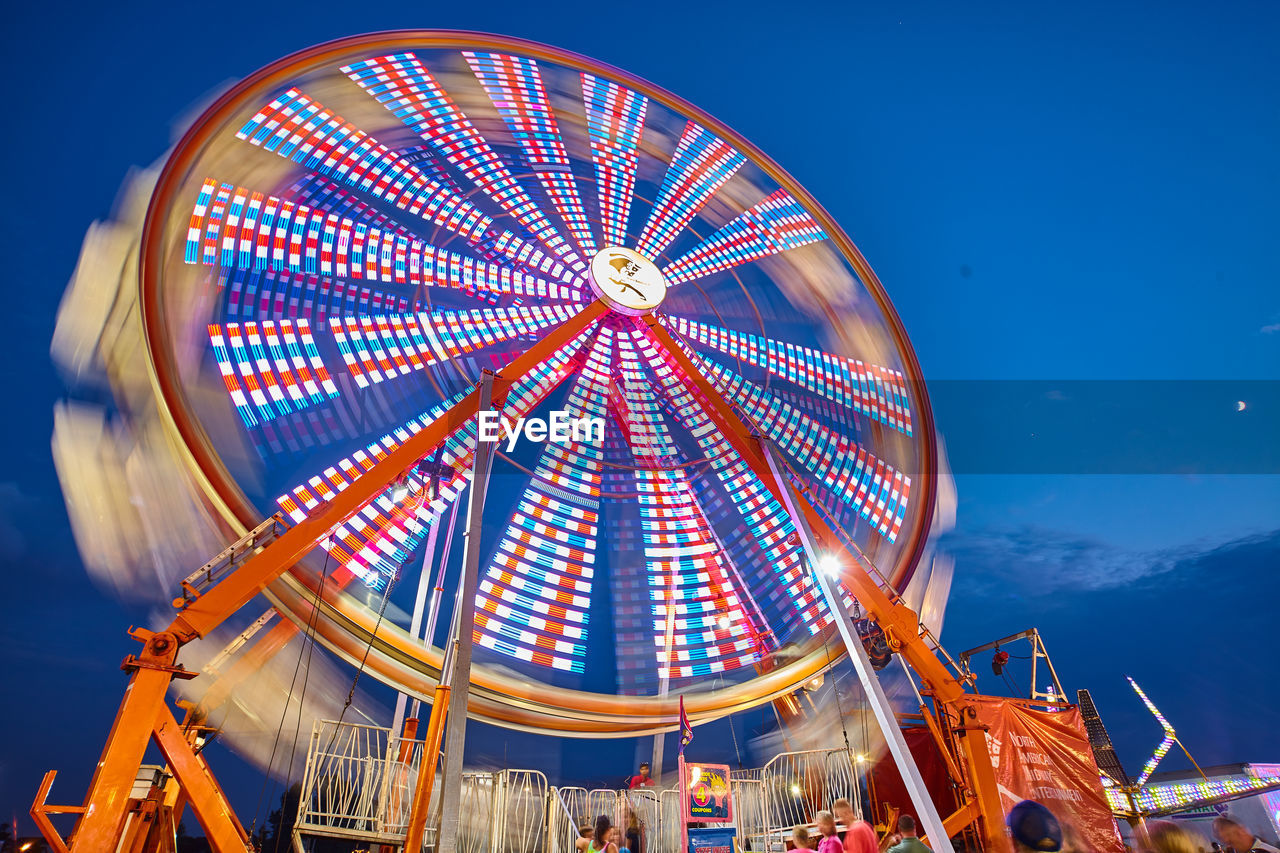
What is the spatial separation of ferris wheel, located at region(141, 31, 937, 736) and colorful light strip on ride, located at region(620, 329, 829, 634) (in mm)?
51

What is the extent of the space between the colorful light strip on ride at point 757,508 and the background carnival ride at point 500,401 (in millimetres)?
54

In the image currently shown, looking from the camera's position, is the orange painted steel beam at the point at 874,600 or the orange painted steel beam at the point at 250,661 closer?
the orange painted steel beam at the point at 250,661

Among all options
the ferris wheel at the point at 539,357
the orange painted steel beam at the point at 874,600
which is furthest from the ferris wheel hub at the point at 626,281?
the orange painted steel beam at the point at 874,600

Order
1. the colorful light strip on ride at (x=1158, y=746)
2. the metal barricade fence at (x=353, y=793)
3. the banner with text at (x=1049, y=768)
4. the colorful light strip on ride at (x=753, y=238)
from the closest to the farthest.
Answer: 1. the metal barricade fence at (x=353, y=793)
2. the banner with text at (x=1049, y=768)
3. the colorful light strip on ride at (x=753, y=238)
4. the colorful light strip on ride at (x=1158, y=746)

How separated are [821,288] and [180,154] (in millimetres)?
8560

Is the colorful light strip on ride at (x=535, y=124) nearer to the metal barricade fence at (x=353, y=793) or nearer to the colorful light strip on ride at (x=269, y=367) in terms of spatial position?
the colorful light strip on ride at (x=269, y=367)

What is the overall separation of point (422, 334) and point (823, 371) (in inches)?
244

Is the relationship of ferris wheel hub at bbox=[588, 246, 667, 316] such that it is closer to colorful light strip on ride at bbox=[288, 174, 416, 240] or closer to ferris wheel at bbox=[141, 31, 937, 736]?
ferris wheel at bbox=[141, 31, 937, 736]

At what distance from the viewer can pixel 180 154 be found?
659cm

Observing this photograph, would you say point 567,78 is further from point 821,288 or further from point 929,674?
point 929,674

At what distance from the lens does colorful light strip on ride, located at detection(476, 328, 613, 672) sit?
8.88 meters

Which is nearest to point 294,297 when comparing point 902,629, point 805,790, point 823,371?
point 823,371

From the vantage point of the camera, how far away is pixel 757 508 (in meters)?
11.1

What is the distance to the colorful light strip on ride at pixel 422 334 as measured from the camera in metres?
8.15
